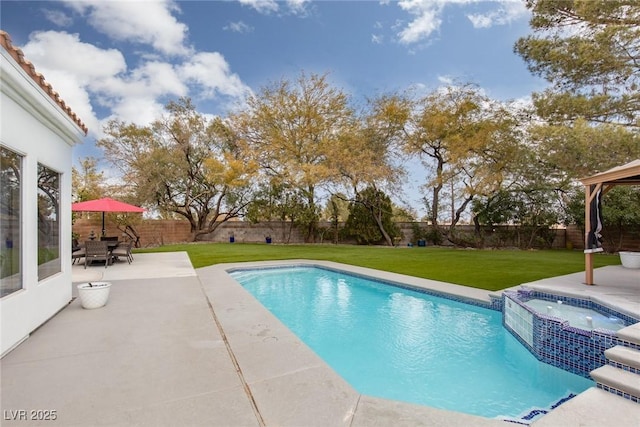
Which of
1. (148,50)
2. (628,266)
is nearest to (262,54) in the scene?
(148,50)

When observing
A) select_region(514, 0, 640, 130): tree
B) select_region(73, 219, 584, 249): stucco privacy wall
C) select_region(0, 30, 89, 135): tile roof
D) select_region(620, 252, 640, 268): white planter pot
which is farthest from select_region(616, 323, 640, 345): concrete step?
select_region(73, 219, 584, 249): stucco privacy wall

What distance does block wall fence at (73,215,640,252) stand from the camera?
58.2 ft

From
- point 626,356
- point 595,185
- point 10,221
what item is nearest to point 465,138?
point 595,185

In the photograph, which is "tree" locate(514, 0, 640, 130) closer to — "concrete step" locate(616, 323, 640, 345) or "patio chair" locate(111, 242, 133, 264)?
"concrete step" locate(616, 323, 640, 345)

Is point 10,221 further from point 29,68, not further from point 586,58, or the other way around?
point 586,58

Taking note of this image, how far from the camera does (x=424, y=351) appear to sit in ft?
16.0

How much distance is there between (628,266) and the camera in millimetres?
9000

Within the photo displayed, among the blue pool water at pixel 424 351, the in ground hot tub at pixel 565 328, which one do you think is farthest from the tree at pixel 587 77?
the blue pool water at pixel 424 351

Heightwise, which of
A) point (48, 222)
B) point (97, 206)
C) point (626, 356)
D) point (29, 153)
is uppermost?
point (29, 153)

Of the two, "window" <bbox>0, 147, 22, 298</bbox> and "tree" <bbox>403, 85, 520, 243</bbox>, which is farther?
"tree" <bbox>403, 85, 520, 243</bbox>

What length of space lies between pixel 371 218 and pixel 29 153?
17682 mm

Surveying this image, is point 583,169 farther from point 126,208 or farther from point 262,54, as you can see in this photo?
point 126,208

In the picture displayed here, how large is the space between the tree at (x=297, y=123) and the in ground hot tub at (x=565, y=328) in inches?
556

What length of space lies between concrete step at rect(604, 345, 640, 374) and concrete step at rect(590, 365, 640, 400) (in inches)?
3.5
